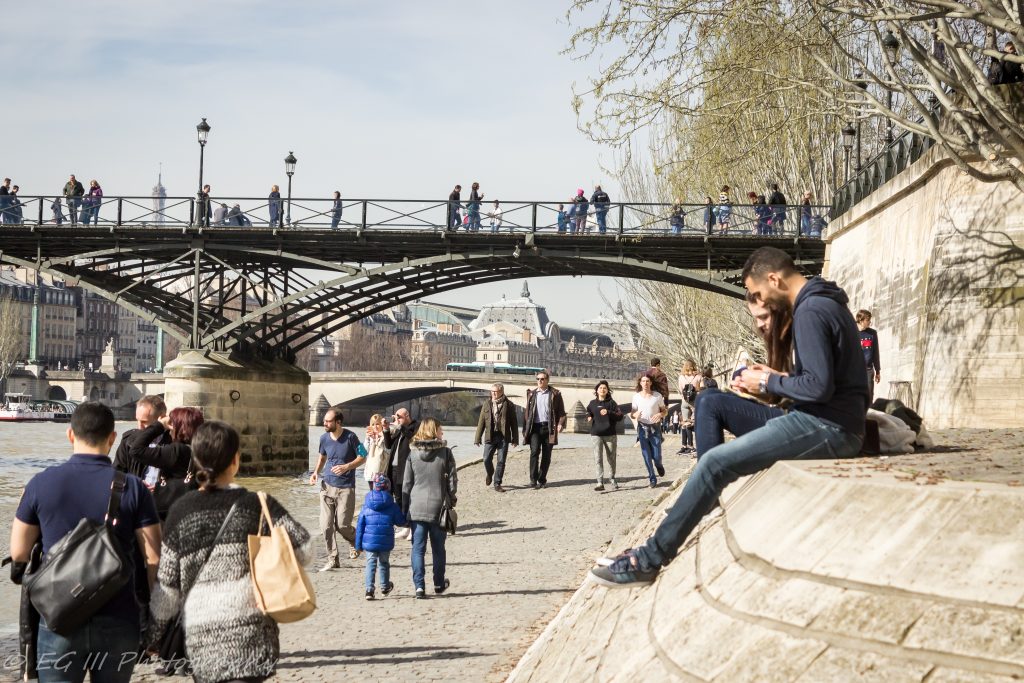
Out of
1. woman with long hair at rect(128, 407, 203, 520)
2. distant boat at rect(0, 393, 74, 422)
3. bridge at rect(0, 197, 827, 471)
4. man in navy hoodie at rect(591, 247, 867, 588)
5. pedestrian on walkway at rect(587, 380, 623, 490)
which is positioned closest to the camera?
man in navy hoodie at rect(591, 247, 867, 588)

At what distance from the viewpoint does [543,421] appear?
1886 cm

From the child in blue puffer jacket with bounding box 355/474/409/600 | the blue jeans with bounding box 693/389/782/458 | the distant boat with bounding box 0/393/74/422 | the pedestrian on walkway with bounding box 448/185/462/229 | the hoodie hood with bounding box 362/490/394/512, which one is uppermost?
the pedestrian on walkway with bounding box 448/185/462/229

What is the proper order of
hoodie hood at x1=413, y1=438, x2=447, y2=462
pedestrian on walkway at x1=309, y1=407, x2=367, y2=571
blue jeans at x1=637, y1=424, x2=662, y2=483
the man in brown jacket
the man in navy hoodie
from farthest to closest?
the man in brown jacket → blue jeans at x1=637, y1=424, x2=662, y2=483 → pedestrian on walkway at x1=309, y1=407, x2=367, y2=571 → hoodie hood at x1=413, y1=438, x2=447, y2=462 → the man in navy hoodie

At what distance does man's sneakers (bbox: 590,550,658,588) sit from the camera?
539cm

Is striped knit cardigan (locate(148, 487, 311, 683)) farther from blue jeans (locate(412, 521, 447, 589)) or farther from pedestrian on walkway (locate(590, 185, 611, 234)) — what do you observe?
pedestrian on walkway (locate(590, 185, 611, 234))

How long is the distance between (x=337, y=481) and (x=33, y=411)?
77451 millimetres

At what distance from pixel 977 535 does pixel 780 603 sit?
2.12 feet

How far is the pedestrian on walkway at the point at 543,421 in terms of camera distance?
745 inches

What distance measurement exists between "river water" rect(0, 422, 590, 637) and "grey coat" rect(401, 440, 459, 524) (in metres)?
1.48

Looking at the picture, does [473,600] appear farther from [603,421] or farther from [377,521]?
[603,421]

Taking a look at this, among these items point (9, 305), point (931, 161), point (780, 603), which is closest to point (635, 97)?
point (931, 161)

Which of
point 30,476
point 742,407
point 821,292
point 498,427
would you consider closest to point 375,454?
point 498,427

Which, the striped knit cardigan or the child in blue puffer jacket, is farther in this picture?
the child in blue puffer jacket

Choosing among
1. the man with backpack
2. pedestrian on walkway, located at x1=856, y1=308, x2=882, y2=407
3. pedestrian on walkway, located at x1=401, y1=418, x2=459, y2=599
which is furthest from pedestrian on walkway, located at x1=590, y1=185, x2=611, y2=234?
the man with backpack
